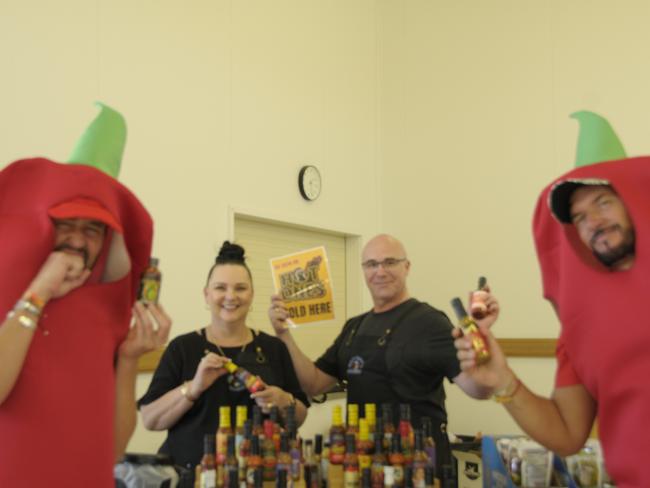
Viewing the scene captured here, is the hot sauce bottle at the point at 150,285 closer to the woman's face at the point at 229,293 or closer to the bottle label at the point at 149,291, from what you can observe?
the bottle label at the point at 149,291

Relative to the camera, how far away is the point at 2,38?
9.85 feet

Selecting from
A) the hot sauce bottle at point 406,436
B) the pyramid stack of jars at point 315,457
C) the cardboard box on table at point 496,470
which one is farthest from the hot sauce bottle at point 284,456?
the cardboard box on table at point 496,470

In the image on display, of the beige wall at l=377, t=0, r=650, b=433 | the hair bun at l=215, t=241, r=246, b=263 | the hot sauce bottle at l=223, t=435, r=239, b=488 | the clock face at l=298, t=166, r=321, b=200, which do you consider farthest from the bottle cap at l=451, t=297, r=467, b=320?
the beige wall at l=377, t=0, r=650, b=433

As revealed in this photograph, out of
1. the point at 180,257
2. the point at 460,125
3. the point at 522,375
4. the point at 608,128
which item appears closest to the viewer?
the point at 608,128

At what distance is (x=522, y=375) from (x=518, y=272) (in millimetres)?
775

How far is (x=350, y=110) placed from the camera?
18.5ft

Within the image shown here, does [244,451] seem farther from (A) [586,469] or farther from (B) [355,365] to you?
(A) [586,469]

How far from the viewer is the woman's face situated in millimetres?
2469

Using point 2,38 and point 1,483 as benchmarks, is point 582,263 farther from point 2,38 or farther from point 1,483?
point 2,38

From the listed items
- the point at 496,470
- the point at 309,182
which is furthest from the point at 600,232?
the point at 309,182

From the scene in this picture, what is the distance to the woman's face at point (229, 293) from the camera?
8.10 feet

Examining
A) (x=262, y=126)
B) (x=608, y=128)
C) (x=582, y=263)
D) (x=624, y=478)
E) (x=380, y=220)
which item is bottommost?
(x=624, y=478)

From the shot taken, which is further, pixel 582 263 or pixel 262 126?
pixel 262 126

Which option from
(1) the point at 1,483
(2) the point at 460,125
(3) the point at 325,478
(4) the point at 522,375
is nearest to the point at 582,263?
(3) the point at 325,478
